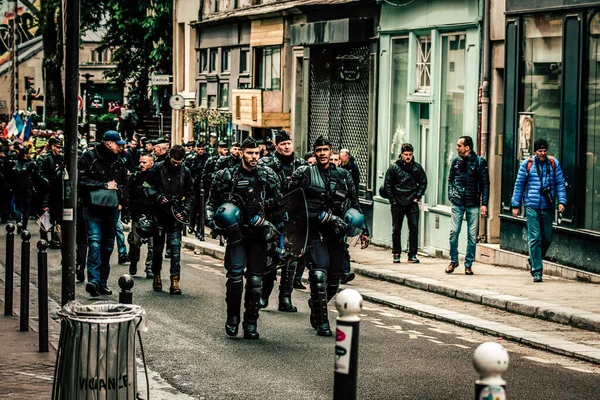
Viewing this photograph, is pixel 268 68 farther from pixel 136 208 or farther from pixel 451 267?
pixel 136 208

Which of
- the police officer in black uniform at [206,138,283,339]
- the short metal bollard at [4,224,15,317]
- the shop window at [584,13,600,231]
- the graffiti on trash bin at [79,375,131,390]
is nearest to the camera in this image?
the graffiti on trash bin at [79,375,131,390]

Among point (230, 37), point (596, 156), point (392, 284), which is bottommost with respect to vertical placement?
point (392, 284)

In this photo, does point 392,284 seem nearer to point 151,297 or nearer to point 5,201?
point 151,297

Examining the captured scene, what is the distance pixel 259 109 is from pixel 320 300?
21.1 meters

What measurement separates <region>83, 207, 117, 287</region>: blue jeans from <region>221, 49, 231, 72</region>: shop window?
74.4 feet

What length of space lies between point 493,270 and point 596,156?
8.10 ft

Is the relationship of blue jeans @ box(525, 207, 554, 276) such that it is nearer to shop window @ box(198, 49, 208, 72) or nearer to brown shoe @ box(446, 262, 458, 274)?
brown shoe @ box(446, 262, 458, 274)

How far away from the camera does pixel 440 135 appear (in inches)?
914

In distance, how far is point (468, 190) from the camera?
19.3 metres

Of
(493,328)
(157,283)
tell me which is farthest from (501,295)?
(157,283)

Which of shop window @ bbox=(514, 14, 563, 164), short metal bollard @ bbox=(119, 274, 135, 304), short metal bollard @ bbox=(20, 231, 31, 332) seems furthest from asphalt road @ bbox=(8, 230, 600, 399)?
shop window @ bbox=(514, 14, 563, 164)

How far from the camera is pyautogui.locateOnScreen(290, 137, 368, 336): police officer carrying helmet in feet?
42.6

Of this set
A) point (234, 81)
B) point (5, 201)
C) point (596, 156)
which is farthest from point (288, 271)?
point (234, 81)

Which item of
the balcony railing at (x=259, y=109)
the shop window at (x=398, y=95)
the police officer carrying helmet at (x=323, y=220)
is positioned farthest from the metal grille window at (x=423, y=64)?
the police officer carrying helmet at (x=323, y=220)
